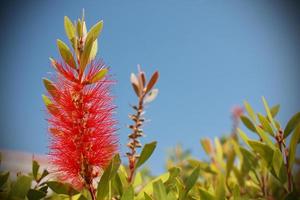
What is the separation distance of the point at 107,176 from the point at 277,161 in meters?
0.45

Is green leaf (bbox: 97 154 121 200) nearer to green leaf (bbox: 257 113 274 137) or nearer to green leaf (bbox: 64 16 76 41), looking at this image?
green leaf (bbox: 64 16 76 41)

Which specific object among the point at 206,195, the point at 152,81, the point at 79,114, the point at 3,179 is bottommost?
the point at 206,195

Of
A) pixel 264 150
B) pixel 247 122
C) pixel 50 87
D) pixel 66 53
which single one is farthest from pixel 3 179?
pixel 247 122

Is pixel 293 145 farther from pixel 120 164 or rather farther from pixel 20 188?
pixel 20 188

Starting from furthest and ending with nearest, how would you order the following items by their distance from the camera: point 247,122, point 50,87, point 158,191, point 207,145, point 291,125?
point 207,145 → point 247,122 → point 291,125 → point 50,87 → point 158,191

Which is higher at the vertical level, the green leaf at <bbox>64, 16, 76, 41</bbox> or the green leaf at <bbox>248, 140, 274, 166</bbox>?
the green leaf at <bbox>64, 16, 76, 41</bbox>

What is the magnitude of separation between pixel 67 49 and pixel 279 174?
63cm

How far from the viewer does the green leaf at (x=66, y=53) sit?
2.57 feet

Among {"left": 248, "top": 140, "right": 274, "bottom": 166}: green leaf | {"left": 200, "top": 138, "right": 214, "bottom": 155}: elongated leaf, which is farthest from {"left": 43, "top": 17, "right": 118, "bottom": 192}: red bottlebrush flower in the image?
{"left": 200, "top": 138, "right": 214, "bottom": 155}: elongated leaf

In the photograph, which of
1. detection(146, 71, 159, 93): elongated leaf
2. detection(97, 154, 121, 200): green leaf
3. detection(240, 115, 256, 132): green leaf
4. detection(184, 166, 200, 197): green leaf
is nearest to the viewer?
detection(97, 154, 121, 200): green leaf

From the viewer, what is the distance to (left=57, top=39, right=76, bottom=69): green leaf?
0.78 m

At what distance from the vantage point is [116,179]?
89 cm

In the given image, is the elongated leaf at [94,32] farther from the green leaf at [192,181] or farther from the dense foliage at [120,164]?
the green leaf at [192,181]

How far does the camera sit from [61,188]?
837 mm
